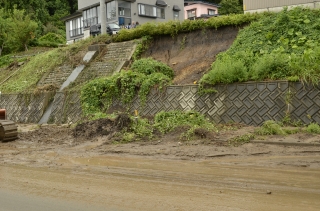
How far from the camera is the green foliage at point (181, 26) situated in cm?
1741

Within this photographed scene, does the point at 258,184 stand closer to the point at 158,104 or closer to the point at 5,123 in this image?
the point at 158,104

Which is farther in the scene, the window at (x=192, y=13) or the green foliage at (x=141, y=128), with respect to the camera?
the window at (x=192, y=13)

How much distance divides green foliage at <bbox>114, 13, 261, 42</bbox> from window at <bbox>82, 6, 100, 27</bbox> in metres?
26.0

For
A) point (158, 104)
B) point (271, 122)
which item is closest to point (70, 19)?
point (158, 104)

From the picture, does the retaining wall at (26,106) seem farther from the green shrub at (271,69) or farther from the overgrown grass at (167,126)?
the green shrub at (271,69)

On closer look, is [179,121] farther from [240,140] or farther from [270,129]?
[270,129]

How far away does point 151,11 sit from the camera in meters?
47.3

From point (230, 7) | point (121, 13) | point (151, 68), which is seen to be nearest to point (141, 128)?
point (151, 68)

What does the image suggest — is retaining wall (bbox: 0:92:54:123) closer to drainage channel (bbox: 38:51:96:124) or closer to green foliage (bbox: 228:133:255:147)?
drainage channel (bbox: 38:51:96:124)

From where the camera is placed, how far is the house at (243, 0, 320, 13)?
18469 millimetres

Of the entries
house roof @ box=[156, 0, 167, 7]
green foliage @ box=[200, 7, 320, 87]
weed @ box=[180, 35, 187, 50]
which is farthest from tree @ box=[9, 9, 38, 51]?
green foliage @ box=[200, 7, 320, 87]

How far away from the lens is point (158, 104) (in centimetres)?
1459

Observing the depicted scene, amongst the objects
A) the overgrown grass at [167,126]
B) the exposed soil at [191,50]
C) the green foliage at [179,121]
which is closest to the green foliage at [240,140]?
the overgrown grass at [167,126]

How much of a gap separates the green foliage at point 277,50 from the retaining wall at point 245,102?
1.34 ft
